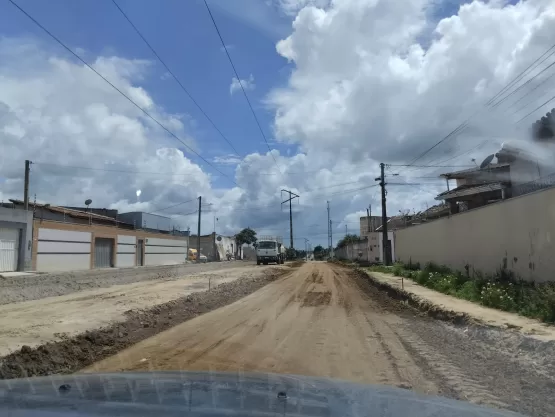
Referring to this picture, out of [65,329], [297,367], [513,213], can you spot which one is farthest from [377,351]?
[513,213]

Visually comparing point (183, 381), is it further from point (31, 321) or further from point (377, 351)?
point (31, 321)

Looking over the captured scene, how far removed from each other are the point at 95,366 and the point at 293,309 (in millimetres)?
8608

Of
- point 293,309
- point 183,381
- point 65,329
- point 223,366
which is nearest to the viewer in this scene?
point 183,381

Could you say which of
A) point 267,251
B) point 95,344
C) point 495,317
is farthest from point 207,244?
point 95,344

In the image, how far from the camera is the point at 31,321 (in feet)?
40.9

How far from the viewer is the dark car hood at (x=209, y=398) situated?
331 centimetres

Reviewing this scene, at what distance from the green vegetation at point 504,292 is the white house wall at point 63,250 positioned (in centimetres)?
2816

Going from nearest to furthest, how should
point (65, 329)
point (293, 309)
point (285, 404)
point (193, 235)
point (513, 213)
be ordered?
point (285, 404) < point (65, 329) < point (293, 309) < point (513, 213) < point (193, 235)

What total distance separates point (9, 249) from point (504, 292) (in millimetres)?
31101

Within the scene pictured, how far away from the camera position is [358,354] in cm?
912

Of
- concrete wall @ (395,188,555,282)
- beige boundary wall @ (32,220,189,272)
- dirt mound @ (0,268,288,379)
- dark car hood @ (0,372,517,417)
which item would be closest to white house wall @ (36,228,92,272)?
beige boundary wall @ (32,220,189,272)

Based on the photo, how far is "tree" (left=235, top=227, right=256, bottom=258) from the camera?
11744cm

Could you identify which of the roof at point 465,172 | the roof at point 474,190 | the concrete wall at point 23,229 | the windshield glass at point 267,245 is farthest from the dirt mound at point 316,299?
the windshield glass at point 267,245

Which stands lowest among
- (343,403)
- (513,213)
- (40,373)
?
(40,373)
